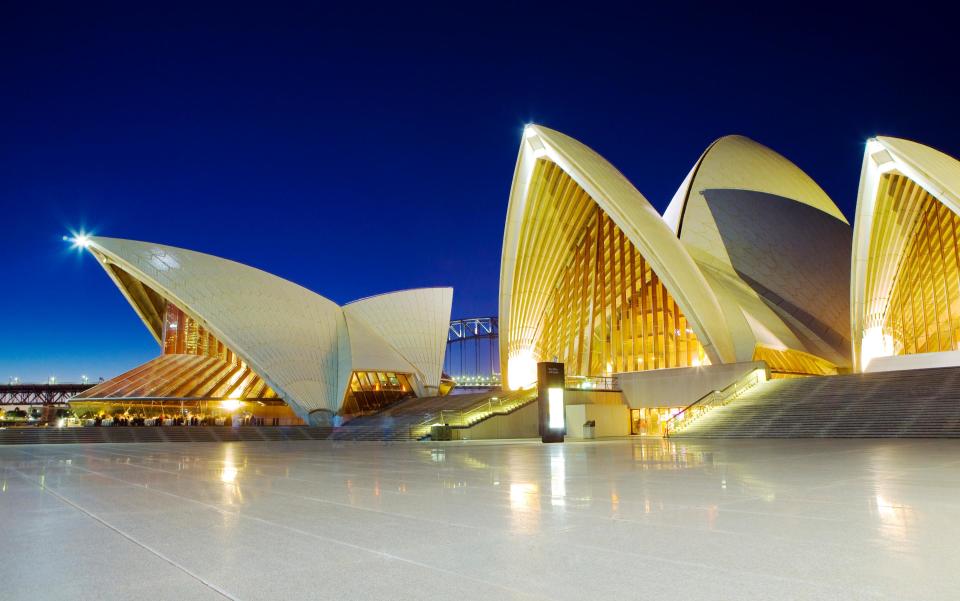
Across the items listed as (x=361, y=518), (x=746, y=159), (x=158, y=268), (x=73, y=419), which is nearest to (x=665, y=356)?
(x=746, y=159)

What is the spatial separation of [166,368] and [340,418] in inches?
404

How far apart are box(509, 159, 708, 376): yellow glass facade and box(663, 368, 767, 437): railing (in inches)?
180

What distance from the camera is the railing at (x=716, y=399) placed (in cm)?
2399

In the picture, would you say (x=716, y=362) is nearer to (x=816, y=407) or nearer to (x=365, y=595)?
(x=816, y=407)

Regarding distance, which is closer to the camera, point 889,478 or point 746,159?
point 889,478

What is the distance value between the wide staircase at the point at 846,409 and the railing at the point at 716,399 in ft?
1.25

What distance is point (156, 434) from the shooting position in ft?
90.2

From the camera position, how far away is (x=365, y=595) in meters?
2.79

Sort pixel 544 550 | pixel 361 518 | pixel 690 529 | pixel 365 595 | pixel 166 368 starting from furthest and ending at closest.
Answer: pixel 166 368
pixel 361 518
pixel 690 529
pixel 544 550
pixel 365 595

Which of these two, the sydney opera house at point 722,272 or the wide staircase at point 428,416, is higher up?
the sydney opera house at point 722,272

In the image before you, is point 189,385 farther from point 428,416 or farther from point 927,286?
point 927,286

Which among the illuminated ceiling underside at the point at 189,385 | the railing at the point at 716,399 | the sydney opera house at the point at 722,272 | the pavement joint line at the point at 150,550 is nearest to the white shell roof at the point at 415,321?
the sydney opera house at the point at 722,272

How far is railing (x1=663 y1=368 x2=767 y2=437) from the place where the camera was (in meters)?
24.0

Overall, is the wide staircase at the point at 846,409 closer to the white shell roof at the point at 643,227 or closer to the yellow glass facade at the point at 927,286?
the white shell roof at the point at 643,227
